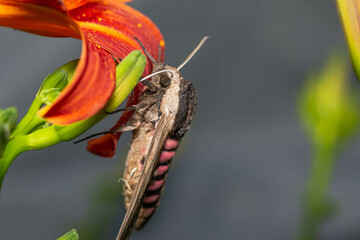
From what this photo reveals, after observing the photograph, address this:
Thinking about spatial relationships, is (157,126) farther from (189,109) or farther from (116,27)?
(116,27)

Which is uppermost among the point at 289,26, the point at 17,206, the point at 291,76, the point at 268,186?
the point at 289,26

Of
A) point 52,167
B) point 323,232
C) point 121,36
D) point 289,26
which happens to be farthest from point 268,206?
point 121,36

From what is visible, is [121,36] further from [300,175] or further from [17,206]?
[300,175]

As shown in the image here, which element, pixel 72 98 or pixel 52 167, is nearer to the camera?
pixel 72 98

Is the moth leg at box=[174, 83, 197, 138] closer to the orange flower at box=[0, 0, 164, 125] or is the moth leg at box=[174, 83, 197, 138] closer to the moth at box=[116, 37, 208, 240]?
the moth at box=[116, 37, 208, 240]

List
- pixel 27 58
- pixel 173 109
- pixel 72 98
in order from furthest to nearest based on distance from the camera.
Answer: pixel 27 58 < pixel 173 109 < pixel 72 98

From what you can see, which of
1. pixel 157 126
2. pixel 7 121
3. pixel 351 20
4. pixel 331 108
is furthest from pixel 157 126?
pixel 331 108
